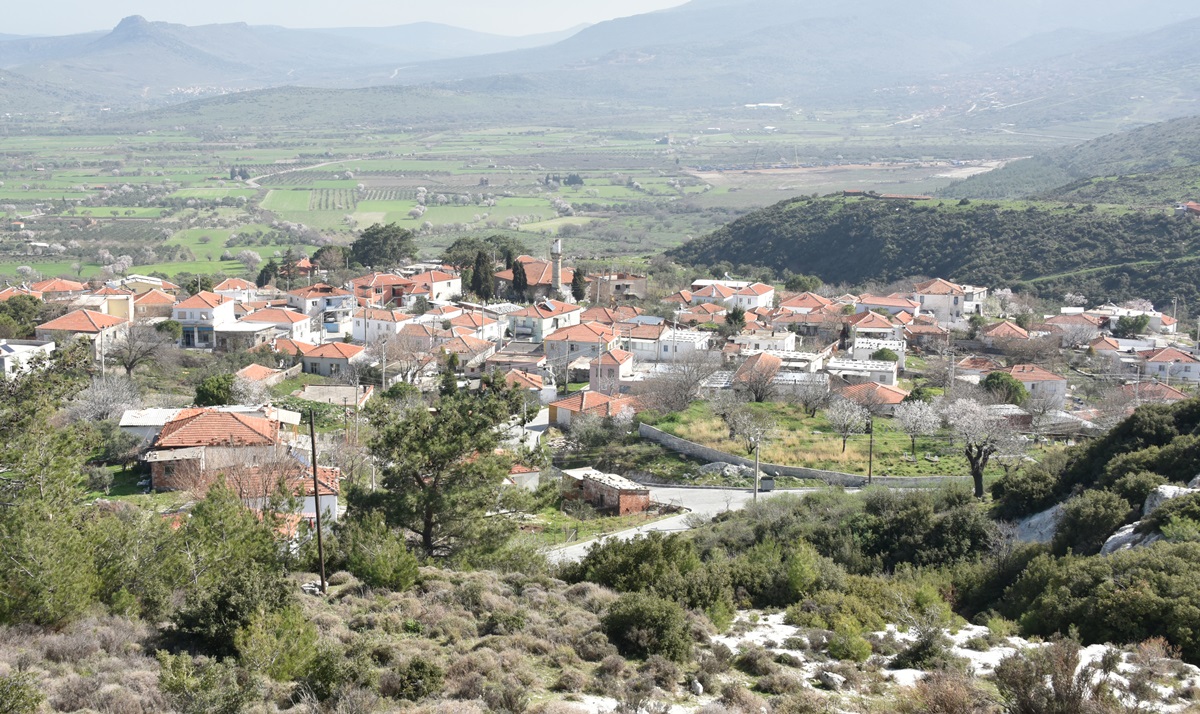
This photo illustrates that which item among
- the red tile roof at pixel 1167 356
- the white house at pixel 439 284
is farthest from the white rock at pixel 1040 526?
the white house at pixel 439 284

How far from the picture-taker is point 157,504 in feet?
69.5

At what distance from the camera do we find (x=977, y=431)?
25.9 metres

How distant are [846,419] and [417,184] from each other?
105996 mm

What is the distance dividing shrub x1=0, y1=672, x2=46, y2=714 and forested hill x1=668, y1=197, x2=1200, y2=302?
57212 millimetres

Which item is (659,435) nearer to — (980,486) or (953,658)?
(980,486)

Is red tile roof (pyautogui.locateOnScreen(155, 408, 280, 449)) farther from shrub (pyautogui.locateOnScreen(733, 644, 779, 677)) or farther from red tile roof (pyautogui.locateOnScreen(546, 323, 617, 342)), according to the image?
red tile roof (pyautogui.locateOnScreen(546, 323, 617, 342))

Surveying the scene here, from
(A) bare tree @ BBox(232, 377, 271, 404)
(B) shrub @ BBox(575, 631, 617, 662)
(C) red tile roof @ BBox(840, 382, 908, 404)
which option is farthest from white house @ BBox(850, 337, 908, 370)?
(B) shrub @ BBox(575, 631, 617, 662)

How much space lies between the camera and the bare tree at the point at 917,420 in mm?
28781

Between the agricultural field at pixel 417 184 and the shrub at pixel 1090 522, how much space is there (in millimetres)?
59197

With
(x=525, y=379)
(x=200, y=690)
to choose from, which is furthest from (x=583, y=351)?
(x=200, y=690)

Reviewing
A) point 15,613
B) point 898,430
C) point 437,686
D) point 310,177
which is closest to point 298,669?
point 437,686

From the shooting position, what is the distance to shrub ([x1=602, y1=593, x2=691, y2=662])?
456 inches

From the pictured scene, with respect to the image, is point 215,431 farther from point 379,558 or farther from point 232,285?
point 232,285

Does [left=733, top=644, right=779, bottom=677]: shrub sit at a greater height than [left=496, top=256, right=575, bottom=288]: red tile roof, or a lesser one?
greater
